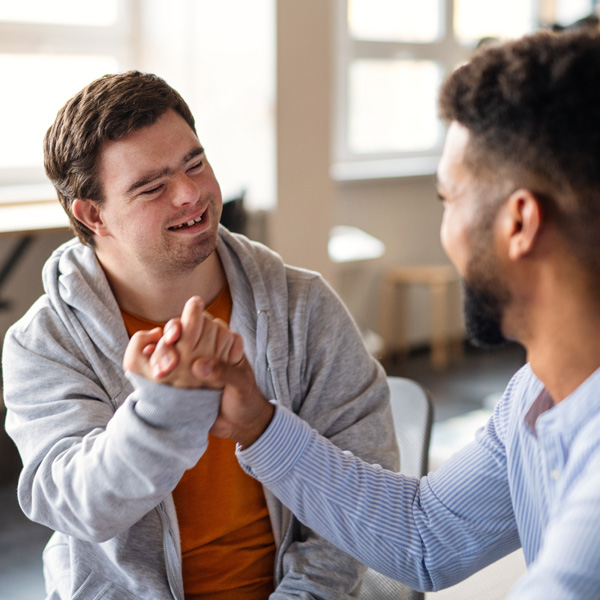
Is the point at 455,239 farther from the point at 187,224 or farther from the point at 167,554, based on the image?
the point at 167,554

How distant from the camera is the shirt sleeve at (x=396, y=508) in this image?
1168 millimetres

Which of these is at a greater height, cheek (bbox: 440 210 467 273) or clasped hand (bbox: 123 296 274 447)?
cheek (bbox: 440 210 467 273)

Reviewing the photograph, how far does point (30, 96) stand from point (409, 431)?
9.97 feet

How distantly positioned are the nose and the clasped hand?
31cm

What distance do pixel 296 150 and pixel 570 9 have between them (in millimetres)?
3404

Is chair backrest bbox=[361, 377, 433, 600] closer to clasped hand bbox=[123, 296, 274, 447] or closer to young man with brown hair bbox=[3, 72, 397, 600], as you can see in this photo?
young man with brown hair bbox=[3, 72, 397, 600]

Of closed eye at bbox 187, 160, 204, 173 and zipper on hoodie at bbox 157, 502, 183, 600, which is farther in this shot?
closed eye at bbox 187, 160, 204, 173

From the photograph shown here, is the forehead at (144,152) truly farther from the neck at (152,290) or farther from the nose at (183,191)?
the neck at (152,290)

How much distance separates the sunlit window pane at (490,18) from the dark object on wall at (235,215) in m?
2.60

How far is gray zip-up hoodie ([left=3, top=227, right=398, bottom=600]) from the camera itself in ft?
3.58

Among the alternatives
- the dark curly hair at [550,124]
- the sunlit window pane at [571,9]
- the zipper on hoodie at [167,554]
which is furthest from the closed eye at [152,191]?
the sunlit window pane at [571,9]

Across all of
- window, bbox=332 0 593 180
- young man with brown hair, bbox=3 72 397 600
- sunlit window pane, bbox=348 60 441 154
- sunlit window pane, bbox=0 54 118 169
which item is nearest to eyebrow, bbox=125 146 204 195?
young man with brown hair, bbox=3 72 397 600

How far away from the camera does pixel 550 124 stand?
34.8 inches

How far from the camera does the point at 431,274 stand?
4922 mm
